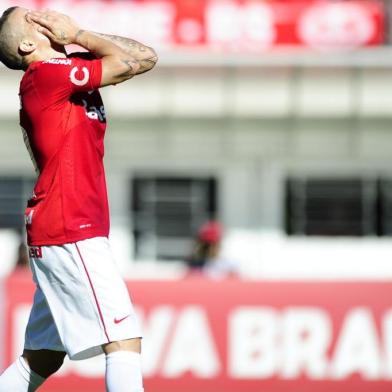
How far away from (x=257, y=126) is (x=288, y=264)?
1856 millimetres

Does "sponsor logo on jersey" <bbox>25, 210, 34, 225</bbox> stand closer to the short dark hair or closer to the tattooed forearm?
the short dark hair

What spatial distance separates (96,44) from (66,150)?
1.37 feet

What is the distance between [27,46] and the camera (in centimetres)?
528

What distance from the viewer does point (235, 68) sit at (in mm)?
17234

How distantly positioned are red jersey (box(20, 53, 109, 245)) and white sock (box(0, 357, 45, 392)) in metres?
0.59

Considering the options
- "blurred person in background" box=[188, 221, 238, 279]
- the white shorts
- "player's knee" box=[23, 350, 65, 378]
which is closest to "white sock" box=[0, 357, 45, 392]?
"player's knee" box=[23, 350, 65, 378]

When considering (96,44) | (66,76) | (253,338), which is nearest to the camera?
(66,76)

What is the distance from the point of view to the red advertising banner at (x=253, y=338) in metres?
10.0

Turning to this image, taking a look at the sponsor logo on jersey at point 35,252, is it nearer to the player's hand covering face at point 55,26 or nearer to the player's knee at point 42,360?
the player's knee at point 42,360

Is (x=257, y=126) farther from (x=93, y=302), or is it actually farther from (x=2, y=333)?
(x=93, y=302)

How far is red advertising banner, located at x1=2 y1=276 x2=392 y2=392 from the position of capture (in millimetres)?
10008

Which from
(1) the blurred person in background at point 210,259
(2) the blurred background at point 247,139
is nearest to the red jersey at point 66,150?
(1) the blurred person in background at point 210,259

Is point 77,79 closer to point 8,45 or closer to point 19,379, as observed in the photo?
point 8,45

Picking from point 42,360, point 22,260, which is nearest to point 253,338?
point 22,260
